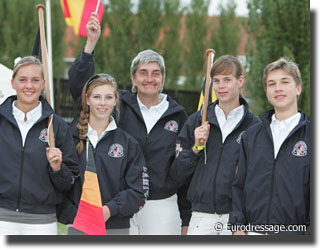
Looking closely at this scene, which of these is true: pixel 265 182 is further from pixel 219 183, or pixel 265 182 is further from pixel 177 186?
pixel 177 186

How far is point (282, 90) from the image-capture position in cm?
316

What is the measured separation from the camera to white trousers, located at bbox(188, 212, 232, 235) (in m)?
3.38

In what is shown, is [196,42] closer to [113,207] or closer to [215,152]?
[215,152]

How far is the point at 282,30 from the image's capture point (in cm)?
788

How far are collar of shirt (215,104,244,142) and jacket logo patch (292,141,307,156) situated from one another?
1.91 feet

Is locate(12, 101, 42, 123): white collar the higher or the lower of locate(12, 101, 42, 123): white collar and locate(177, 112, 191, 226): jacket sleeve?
the higher

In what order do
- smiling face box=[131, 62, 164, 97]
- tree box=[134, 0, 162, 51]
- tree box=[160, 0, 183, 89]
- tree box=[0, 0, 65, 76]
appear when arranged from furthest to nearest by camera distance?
1. tree box=[160, 0, 183, 89]
2. tree box=[134, 0, 162, 51]
3. tree box=[0, 0, 65, 76]
4. smiling face box=[131, 62, 164, 97]

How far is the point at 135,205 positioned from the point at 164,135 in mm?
701

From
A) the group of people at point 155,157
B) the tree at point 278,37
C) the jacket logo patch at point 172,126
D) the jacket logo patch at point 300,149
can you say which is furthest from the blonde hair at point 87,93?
the tree at point 278,37

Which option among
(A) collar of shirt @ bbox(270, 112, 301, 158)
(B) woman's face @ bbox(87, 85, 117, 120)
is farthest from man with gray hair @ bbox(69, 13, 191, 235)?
(A) collar of shirt @ bbox(270, 112, 301, 158)

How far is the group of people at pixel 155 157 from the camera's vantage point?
3.07 meters

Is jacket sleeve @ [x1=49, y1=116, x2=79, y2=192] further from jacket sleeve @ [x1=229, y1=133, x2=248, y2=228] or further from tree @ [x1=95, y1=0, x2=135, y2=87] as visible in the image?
tree @ [x1=95, y1=0, x2=135, y2=87]

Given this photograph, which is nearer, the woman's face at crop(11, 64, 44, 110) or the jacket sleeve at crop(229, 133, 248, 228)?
the jacket sleeve at crop(229, 133, 248, 228)

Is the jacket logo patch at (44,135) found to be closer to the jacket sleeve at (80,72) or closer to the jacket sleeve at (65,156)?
the jacket sleeve at (65,156)
